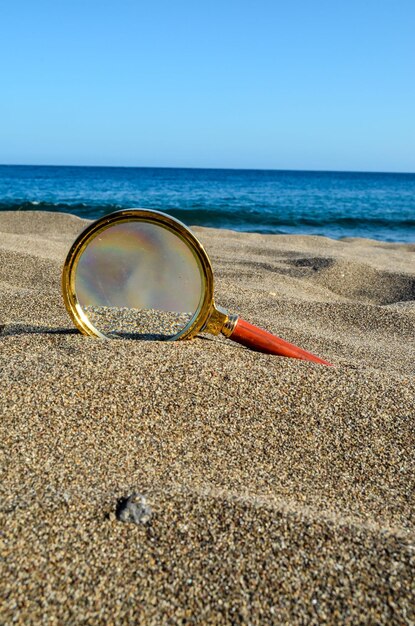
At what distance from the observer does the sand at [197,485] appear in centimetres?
97

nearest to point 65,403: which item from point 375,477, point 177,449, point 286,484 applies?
point 177,449

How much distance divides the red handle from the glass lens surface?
0.16 metres

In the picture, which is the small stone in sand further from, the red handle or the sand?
the red handle

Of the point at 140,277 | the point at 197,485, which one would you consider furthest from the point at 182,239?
the point at 197,485

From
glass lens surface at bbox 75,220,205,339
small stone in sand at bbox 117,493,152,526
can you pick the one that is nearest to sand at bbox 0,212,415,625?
small stone in sand at bbox 117,493,152,526

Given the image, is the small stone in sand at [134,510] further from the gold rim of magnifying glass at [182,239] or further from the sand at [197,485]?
the gold rim of magnifying glass at [182,239]

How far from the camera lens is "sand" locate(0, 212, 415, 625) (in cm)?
97

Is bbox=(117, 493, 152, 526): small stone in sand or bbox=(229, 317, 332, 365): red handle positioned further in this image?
bbox=(229, 317, 332, 365): red handle

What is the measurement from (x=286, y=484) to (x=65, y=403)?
567 mm

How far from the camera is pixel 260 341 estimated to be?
186cm

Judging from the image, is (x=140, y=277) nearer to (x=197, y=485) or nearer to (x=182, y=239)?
(x=182, y=239)

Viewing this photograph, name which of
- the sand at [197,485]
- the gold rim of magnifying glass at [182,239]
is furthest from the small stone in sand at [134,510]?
the gold rim of magnifying glass at [182,239]

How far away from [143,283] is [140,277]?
0.02 m

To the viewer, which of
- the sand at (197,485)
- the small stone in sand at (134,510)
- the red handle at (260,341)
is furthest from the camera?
the red handle at (260,341)
